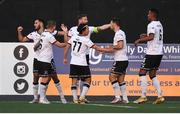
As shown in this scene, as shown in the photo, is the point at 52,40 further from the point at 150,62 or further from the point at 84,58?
Answer: the point at 150,62

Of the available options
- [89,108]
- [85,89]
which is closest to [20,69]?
[85,89]

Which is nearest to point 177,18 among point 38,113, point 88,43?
point 88,43

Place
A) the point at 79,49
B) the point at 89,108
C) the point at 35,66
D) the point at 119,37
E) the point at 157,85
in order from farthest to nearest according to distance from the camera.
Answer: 1. the point at 35,66
2. the point at 157,85
3. the point at 119,37
4. the point at 79,49
5. the point at 89,108

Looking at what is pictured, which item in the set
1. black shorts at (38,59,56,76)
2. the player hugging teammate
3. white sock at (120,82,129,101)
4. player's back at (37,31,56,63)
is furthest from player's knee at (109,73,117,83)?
player's back at (37,31,56,63)

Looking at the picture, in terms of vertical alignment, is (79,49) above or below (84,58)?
above

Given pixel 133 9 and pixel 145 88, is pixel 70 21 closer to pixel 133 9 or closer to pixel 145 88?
pixel 133 9

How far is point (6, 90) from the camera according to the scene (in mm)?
20703

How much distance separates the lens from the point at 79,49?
60.1 feet

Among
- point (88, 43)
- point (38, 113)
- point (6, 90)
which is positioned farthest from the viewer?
point (6, 90)

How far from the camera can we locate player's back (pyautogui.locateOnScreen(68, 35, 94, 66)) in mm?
18222

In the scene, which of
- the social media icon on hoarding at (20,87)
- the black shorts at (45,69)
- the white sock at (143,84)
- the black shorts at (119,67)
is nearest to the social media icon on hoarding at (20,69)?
the social media icon on hoarding at (20,87)

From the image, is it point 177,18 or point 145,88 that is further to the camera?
point 177,18

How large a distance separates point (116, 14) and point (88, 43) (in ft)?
11.8

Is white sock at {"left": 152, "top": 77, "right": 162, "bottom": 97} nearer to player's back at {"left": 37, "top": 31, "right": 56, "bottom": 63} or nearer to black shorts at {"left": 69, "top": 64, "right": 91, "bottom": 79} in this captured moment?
black shorts at {"left": 69, "top": 64, "right": 91, "bottom": 79}
